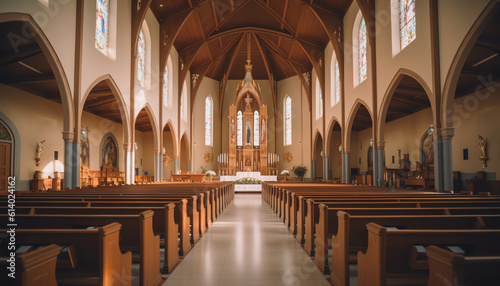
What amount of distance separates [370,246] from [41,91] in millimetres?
14728

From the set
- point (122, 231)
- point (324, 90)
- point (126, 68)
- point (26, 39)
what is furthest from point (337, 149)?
point (122, 231)

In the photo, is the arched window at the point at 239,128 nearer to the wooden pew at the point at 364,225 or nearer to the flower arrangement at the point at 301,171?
the flower arrangement at the point at 301,171

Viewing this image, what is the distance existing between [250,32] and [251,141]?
8.78m

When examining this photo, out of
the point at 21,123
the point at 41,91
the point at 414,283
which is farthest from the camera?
the point at 41,91

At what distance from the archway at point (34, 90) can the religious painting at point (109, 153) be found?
4.50 meters

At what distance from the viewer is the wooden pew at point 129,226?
364 cm

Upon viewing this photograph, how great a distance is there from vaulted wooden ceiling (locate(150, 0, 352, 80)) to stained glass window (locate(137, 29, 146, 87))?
1971 millimetres

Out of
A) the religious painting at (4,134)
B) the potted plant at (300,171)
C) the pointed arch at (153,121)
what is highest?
the pointed arch at (153,121)

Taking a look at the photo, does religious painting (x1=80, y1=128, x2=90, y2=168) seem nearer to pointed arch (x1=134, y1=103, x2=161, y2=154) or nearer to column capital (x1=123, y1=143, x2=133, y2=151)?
pointed arch (x1=134, y1=103, x2=161, y2=154)

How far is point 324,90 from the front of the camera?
835 inches

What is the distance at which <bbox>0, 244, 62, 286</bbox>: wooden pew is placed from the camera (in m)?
1.92

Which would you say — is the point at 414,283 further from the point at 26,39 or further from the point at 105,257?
the point at 26,39

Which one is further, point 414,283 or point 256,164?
point 256,164

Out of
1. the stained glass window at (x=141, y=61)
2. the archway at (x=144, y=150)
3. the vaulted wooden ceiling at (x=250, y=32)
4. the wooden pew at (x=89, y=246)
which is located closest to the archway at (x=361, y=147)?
the vaulted wooden ceiling at (x=250, y=32)
